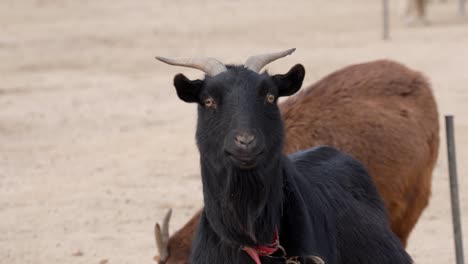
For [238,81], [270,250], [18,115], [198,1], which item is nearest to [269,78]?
[238,81]

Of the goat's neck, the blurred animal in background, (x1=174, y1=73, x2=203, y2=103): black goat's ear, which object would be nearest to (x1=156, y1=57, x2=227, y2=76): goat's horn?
(x1=174, y1=73, x2=203, y2=103): black goat's ear

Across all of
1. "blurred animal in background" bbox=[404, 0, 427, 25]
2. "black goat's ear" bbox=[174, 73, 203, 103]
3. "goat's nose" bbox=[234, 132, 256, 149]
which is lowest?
"blurred animal in background" bbox=[404, 0, 427, 25]

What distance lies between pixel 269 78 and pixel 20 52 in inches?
636

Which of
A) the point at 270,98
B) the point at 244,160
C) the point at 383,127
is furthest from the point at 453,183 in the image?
the point at 244,160

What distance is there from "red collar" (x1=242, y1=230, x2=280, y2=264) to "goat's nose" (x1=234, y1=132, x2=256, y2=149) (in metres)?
0.52

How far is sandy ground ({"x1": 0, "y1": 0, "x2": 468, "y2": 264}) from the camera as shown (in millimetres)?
9219

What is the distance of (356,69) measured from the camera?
8000mm

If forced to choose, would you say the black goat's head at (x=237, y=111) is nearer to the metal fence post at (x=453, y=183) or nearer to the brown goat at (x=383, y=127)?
the metal fence post at (x=453, y=183)

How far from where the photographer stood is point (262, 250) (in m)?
4.32

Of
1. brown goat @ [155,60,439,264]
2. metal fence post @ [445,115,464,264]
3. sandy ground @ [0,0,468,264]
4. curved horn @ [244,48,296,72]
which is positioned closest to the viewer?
curved horn @ [244,48,296,72]

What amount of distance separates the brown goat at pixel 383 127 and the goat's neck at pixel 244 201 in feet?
9.30

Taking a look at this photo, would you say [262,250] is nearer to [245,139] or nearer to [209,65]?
[245,139]

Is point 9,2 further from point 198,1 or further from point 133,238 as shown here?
point 133,238

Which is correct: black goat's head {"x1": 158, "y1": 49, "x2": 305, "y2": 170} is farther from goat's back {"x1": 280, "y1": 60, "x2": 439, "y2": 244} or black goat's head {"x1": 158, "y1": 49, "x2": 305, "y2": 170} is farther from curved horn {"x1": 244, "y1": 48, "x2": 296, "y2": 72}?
goat's back {"x1": 280, "y1": 60, "x2": 439, "y2": 244}
